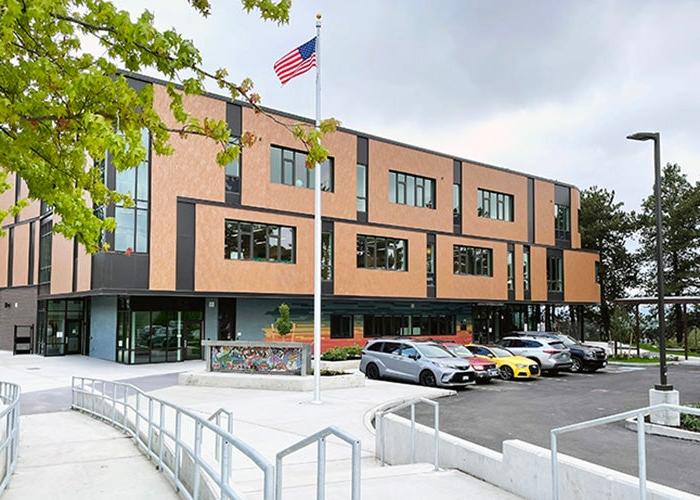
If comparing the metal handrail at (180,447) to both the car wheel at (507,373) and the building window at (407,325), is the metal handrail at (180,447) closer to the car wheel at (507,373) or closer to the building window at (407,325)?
the car wheel at (507,373)

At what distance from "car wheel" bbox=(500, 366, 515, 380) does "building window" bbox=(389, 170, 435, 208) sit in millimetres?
13849

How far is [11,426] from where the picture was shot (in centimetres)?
933

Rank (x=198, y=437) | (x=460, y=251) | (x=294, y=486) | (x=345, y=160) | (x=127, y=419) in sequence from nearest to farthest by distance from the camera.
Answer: (x=198, y=437) < (x=294, y=486) < (x=127, y=419) < (x=345, y=160) < (x=460, y=251)

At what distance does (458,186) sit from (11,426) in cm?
3338

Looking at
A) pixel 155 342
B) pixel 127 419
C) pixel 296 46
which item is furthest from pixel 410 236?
pixel 127 419

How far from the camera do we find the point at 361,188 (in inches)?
1361

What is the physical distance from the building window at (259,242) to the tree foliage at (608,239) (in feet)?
120

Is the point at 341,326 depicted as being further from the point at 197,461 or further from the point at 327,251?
the point at 197,461

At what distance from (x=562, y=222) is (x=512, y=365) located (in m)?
25.2

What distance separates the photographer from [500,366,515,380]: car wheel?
24.7m

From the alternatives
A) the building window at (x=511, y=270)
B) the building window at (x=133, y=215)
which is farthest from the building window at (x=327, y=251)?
the building window at (x=511, y=270)

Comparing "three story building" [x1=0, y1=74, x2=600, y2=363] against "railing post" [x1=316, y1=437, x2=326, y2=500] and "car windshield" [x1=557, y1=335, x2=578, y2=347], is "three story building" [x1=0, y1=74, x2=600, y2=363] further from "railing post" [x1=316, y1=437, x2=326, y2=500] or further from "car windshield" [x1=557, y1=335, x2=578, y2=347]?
"railing post" [x1=316, y1=437, x2=326, y2=500]

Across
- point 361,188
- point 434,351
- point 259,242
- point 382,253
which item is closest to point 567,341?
point 434,351

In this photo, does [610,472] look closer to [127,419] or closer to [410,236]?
[127,419]
